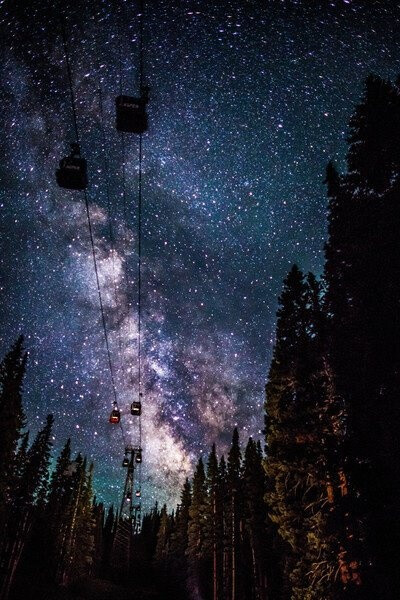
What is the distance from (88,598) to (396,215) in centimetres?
5061

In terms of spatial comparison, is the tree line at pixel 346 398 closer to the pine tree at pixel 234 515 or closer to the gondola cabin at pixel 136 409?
the pine tree at pixel 234 515

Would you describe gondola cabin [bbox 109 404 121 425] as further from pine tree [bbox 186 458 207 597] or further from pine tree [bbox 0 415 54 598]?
pine tree [bbox 186 458 207 597]

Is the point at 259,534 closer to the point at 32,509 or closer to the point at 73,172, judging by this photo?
the point at 32,509

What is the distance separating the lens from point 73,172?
1182 cm

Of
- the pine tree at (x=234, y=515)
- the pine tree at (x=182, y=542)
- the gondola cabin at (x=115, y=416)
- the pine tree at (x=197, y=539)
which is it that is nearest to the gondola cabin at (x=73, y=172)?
the gondola cabin at (x=115, y=416)

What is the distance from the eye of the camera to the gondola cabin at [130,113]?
1057 cm

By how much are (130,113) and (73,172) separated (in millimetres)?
2792

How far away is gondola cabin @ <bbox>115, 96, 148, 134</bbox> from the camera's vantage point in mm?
10570

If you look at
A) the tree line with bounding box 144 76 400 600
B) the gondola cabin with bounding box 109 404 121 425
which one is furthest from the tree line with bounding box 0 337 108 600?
the tree line with bounding box 144 76 400 600

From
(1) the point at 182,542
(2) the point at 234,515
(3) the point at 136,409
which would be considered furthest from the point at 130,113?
(1) the point at 182,542

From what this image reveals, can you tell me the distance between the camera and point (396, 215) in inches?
516

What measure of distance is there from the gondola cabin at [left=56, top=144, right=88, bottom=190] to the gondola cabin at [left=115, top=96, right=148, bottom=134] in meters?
2.05

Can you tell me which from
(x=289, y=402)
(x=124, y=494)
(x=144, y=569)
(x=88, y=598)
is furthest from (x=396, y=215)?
(x=144, y=569)

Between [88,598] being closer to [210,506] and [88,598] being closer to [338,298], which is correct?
[210,506]
